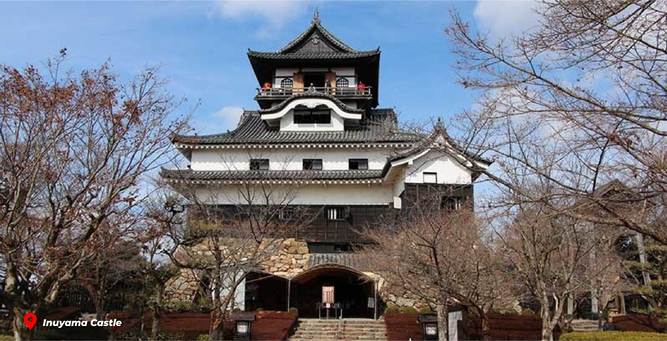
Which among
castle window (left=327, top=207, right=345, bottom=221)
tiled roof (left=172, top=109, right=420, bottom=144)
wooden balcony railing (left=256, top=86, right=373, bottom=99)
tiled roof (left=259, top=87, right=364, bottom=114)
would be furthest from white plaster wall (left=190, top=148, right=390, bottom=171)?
wooden balcony railing (left=256, top=86, right=373, bottom=99)

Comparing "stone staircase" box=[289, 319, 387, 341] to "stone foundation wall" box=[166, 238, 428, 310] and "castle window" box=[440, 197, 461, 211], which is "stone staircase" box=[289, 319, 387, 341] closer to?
"stone foundation wall" box=[166, 238, 428, 310]

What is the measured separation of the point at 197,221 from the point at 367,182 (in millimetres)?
10390

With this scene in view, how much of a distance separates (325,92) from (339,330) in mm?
15861

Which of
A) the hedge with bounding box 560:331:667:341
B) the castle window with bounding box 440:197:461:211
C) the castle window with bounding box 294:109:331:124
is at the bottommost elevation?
the hedge with bounding box 560:331:667:341

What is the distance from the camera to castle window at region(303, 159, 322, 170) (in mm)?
30344

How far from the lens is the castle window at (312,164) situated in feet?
99.6

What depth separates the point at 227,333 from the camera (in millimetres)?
20609

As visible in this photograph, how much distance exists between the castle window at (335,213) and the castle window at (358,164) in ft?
8.80

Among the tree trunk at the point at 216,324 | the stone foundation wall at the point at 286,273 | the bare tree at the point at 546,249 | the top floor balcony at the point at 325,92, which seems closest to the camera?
the bare tree at the point at 546,249

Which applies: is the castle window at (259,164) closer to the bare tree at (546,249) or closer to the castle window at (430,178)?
the castle window at (430,178)

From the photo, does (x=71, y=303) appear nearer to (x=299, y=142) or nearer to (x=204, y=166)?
(x=204, y=166)

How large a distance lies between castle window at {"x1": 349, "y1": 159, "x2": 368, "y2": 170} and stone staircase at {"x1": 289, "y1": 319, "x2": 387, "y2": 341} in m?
9.22

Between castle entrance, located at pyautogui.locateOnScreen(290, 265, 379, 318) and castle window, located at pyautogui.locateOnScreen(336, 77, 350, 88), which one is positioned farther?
castle window, located at pyautogui.locateOnScreen(336, 77, 350, 88)

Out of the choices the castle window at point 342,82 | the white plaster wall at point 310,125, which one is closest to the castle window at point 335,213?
the white plaster wall at point 310,125
